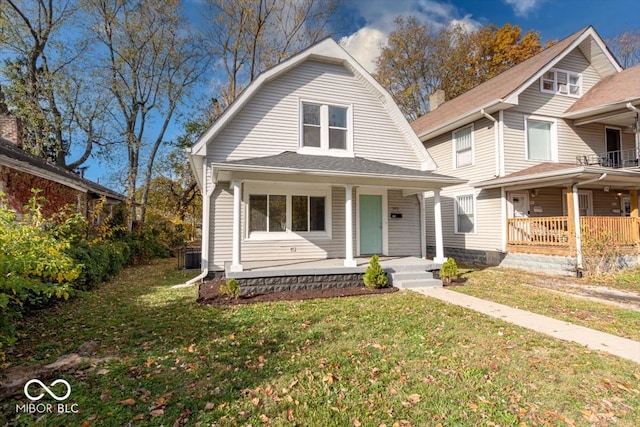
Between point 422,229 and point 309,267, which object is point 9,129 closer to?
point 309,267

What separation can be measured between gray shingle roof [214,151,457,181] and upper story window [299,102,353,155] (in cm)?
40

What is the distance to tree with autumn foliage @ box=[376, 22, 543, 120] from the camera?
22.1 m

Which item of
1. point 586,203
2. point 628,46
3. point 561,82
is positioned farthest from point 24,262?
point 628,46

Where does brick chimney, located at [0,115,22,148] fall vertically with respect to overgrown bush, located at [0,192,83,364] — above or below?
above

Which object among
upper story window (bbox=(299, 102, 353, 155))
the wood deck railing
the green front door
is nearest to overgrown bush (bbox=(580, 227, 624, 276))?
the wood deck railing

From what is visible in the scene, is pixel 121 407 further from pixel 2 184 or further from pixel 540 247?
pixel 540 247

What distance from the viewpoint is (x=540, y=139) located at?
43.2ft

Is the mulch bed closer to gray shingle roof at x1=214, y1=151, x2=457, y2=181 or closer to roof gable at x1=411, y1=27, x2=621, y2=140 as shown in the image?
gray shingle roof at x1=214, y1=151, x2=457, y2=181

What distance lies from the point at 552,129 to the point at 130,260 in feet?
62.8

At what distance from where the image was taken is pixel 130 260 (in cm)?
1460

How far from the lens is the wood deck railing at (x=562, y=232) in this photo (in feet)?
33.8

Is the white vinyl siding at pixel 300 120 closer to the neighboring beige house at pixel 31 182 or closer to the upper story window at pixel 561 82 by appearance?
the neighboring beige house at pixel 31 182

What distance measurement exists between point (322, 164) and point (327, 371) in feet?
19.3

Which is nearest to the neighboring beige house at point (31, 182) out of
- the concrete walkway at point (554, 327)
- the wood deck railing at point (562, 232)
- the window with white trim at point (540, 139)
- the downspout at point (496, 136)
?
the concrete walkway at point (554, 327)
